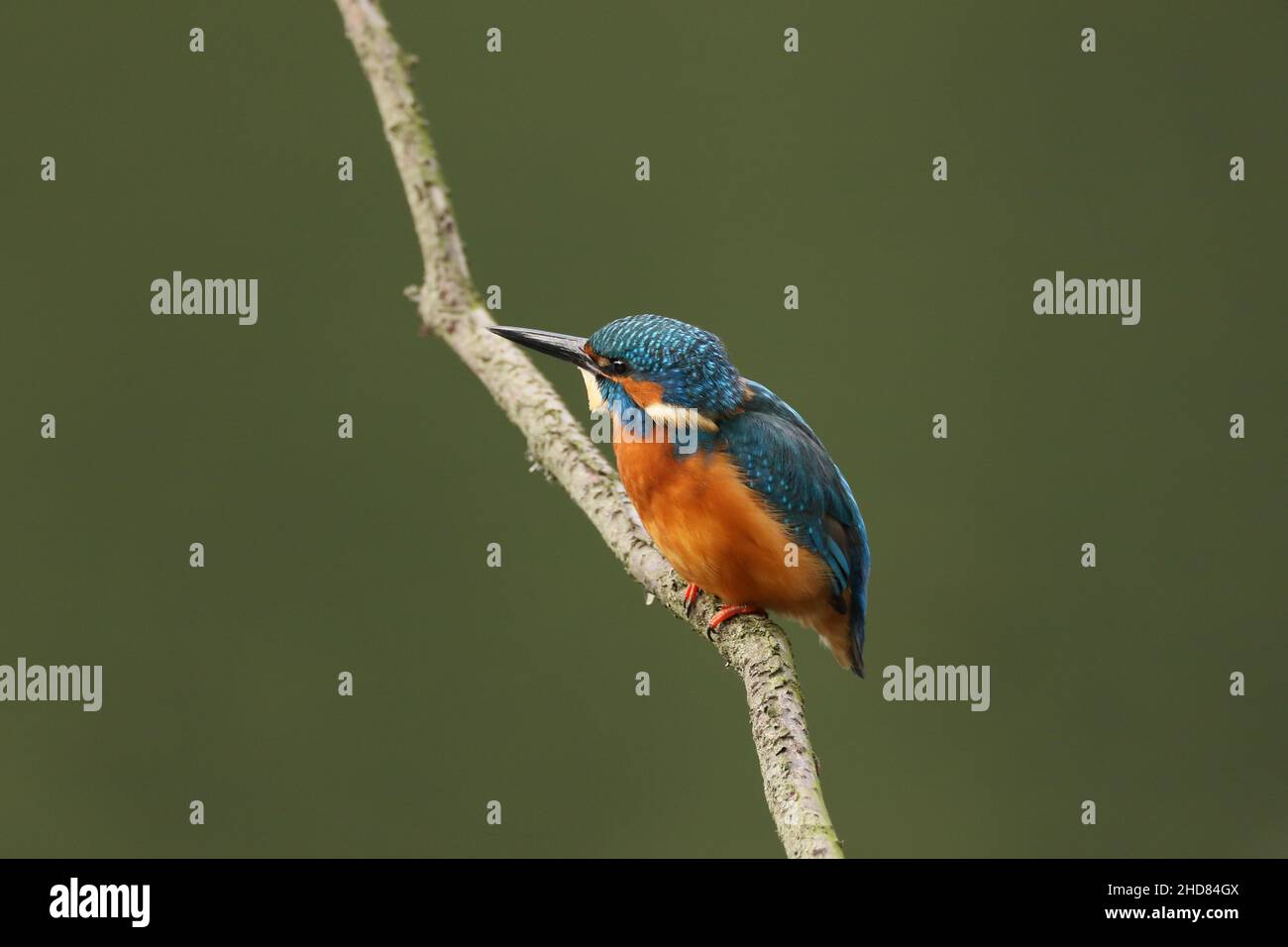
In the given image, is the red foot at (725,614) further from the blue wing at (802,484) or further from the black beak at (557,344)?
the black beak at (557,344)

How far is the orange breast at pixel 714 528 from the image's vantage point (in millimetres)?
2287

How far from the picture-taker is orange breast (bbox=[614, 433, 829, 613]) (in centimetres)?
229

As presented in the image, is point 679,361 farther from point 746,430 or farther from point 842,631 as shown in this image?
point 842,631

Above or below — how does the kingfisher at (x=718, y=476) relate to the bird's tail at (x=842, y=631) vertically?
above

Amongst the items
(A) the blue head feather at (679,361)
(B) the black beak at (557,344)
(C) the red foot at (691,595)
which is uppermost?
(B) the black beak at (557,344)

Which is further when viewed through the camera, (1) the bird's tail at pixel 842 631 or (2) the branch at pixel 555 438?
(1) the bird's tail at pixel 842 631

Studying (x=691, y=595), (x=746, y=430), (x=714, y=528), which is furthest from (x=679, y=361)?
(x=691, y=595)

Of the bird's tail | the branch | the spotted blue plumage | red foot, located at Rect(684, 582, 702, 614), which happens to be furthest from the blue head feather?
the bird's tail

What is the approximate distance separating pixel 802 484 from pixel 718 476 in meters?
0.16

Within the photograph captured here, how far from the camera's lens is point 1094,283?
486cm

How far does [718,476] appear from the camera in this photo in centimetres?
234

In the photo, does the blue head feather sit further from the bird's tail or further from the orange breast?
the bird's tail

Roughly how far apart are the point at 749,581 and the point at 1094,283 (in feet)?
9.92

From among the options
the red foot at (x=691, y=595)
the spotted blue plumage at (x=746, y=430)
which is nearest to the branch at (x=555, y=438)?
the red foot at (x=691, y=595)
